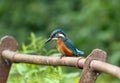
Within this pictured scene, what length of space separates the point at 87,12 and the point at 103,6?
0.19m

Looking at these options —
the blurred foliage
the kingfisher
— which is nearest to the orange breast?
the kingfisher

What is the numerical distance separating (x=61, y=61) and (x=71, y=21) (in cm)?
492

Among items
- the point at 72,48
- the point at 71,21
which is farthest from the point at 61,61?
the point at 71,21

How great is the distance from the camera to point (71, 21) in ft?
26.5

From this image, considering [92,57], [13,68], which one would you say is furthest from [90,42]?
[92,57]

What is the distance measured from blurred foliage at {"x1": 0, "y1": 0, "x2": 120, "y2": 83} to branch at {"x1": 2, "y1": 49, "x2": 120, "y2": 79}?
2.58m

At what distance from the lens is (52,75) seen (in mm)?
3609

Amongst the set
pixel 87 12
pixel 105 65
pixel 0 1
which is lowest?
pixel 105 65

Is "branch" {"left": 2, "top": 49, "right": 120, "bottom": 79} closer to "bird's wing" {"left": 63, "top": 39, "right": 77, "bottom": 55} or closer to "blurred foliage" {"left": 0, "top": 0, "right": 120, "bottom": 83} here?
"bird's wing" {"left": 63, "top": 39, "right": 77, "bottom": 55}

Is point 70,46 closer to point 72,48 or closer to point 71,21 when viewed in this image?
point 72,48

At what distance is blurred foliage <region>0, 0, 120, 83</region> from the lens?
722 cm

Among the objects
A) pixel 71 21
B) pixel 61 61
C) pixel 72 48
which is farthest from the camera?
pixel 71 21

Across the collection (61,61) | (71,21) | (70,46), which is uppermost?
(71,21)

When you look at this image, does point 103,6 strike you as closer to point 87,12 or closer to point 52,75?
point 87,12
